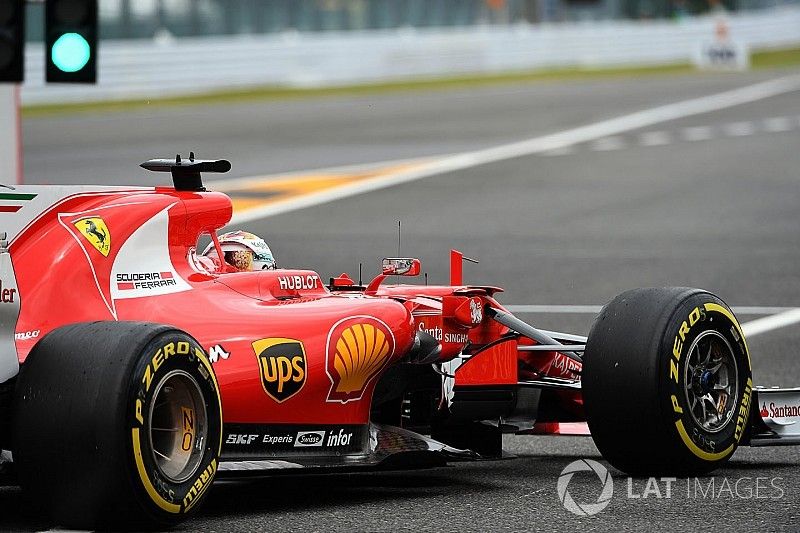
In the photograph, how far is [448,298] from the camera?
25.9 feet

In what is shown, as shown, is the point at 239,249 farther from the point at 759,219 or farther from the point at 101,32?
the point at 101,32

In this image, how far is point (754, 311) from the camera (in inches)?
558

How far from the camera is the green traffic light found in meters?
15.1

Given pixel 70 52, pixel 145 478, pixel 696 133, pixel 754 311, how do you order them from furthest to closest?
pixel 696 133 → pixel 70 52 → pixel 754 311 → pixel 145 478

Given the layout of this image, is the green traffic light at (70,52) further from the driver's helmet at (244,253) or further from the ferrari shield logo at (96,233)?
the ferrari shield logo at (96,233)

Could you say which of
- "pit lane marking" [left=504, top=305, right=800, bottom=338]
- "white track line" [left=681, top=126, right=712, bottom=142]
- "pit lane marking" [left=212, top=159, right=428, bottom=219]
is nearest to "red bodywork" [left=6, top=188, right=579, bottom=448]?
"pit lane marking" [left=504, top=305, right=800, bottom=338]

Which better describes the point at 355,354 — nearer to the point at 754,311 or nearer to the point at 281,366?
the point at 281,366

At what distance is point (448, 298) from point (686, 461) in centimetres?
124

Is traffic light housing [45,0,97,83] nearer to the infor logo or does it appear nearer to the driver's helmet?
the driver's helmet

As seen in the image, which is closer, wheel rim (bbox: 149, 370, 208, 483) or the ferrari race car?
the ferrari race car

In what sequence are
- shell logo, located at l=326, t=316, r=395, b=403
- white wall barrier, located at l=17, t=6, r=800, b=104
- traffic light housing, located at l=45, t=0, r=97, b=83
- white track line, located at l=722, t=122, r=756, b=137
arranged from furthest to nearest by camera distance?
white wall barrier, located at l=17, t=6, r=800, b=104 → white track line, located at l=722, t=122, r=756, b=137 → traffic light housing, located at l=45, t=0, r=97, b=83 → shell logo, located at l=326, t=316, r=395, b=403

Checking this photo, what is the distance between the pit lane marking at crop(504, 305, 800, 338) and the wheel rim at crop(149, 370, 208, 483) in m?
7.57

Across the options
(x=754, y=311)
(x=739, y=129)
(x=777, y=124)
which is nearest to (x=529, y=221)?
→ (x=754, y=311)

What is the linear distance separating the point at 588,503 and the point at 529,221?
13.6 meters
